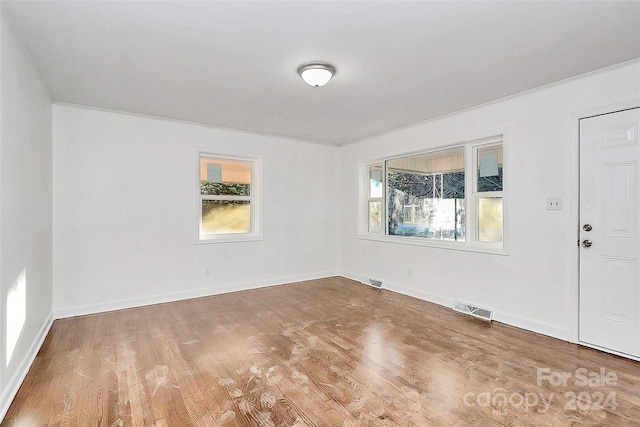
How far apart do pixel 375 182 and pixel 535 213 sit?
2686 mm

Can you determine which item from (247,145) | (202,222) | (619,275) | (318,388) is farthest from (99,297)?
(619,275)

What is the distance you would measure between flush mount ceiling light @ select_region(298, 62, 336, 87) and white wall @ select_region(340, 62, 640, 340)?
2.08 metres

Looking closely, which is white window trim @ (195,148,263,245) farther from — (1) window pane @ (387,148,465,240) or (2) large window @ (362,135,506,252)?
(1) window pane @ (387,148,465,240)

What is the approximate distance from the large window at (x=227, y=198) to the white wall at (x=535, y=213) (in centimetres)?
283

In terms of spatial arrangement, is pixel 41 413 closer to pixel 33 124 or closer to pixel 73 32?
pixel 33 124

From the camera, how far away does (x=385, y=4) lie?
6.43 feet

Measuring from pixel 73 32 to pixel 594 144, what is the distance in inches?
169

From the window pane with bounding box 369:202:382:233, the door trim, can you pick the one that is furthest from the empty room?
the window pane with bounding box 369:202:382:233

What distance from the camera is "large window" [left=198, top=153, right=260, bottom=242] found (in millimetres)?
4832

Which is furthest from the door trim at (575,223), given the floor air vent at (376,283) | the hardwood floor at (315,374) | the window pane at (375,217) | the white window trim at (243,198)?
the white window trim at (243,198)

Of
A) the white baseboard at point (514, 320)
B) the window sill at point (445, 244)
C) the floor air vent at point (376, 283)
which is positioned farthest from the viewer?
the floor air vent at point (376, 283)

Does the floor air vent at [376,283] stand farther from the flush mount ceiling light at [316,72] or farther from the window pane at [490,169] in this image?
the flush mount ceiling light at [316,72]

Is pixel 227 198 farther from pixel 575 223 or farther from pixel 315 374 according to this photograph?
pixel 575 223

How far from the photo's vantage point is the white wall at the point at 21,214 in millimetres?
2080
